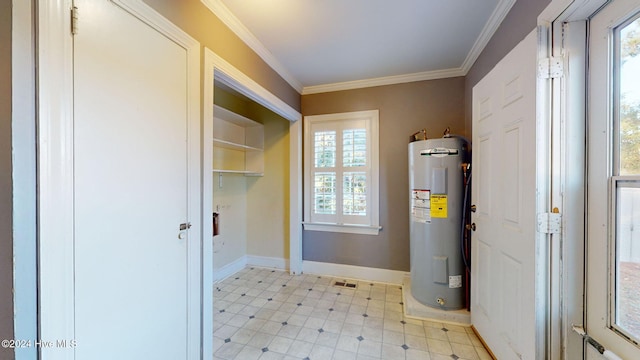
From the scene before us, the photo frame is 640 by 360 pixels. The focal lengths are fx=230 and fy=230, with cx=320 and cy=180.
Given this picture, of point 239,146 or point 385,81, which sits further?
point 239,146

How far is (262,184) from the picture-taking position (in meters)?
3.36

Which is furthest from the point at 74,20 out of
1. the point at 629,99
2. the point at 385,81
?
the point at 385,81

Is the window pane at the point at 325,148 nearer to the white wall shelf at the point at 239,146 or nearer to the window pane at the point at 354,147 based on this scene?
the window pane at the point at 354,147

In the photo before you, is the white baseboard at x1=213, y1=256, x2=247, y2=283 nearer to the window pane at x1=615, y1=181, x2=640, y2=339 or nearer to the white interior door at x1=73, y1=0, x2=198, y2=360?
the white interior door at x1=73, y1=0, x2=198, y2=360

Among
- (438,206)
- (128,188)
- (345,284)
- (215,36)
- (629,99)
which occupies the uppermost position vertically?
(215,36)

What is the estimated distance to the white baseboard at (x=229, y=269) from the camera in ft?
9.33

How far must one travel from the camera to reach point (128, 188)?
3.53 ft

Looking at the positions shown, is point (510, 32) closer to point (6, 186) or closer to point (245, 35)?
point (245, 35)

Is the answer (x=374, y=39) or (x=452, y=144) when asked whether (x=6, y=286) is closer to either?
(x=374, y=39)

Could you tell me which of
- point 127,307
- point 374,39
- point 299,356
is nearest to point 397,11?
point 374,39

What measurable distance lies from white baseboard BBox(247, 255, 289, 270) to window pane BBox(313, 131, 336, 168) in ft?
4.75

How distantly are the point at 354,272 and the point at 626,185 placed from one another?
96.1 inches

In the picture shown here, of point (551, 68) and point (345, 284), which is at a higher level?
point (551, 68)

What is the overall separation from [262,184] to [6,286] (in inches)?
103
